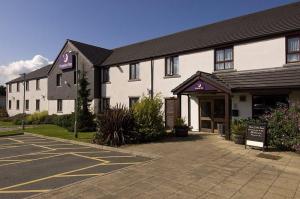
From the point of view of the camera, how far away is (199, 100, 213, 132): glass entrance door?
57.2ft

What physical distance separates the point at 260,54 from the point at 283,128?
223 inches

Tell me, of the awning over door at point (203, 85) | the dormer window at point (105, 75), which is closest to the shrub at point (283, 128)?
the awning over door at point (203, 85)

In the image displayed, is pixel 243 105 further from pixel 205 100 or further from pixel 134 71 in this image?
pixel 134 71

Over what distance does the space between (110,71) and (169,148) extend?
49.3ft

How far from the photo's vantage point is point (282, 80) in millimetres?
13141

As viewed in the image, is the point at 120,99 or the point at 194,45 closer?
the point at 194,45

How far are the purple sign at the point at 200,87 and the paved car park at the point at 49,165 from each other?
640 centimetres

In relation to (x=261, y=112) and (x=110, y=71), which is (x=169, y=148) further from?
(x=110, y=71)

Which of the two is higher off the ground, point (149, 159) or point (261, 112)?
point (261, 112)

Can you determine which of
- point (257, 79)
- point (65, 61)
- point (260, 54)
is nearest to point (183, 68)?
point (260, 54)

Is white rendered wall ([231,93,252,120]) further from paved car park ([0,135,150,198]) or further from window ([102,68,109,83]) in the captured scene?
window ([102,68,109,83])

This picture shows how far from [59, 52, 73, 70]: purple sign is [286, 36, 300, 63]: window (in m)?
21.7

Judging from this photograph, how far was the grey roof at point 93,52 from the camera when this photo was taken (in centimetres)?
2672

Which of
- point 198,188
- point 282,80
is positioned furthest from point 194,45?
point 198,188
